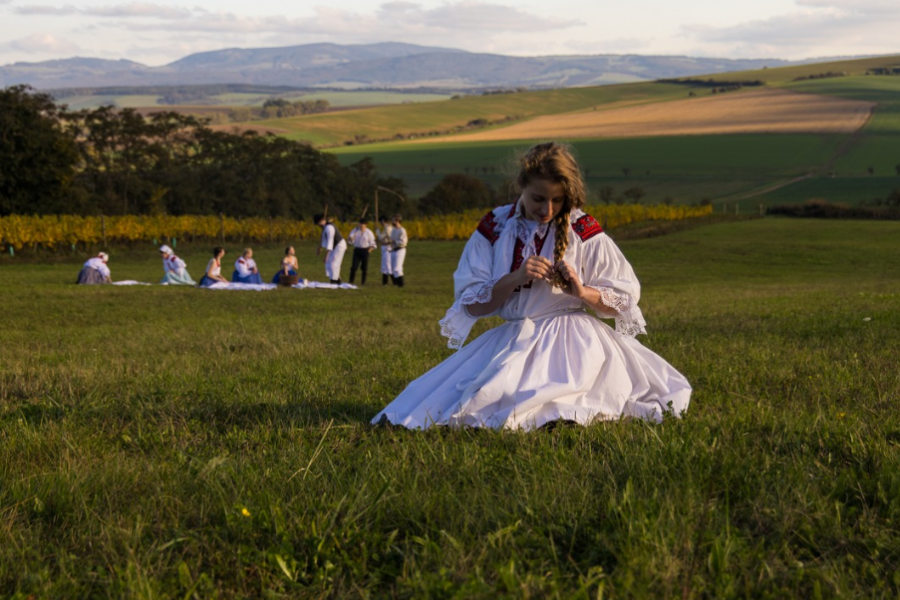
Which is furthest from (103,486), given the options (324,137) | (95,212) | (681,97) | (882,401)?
(681,97)

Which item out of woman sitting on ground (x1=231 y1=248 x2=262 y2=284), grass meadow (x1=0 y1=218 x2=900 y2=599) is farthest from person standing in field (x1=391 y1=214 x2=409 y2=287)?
grass meadow (x1=0 y1=218 x2=900 y2=599)

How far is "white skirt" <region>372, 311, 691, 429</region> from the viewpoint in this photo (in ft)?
16.7

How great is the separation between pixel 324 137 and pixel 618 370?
140929 mm

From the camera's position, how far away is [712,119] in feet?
437

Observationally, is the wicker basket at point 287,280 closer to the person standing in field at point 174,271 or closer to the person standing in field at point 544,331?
the person standing in field at point 174,271

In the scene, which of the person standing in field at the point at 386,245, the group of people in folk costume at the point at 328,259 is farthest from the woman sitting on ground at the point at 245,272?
the person standing in field at the point at 386,245

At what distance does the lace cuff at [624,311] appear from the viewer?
18.2ft

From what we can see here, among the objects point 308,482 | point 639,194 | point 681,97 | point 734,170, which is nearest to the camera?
point 308,482

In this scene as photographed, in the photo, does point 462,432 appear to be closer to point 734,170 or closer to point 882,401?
point 882,401

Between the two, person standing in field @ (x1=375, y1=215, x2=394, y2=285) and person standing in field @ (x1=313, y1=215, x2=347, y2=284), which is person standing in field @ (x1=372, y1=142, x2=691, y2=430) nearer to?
person standing in field @ (x1=313, y1=215, x2=347, y2=284)

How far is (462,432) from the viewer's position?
5016 mm

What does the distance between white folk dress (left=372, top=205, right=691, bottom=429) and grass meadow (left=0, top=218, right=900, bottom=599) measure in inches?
8.3

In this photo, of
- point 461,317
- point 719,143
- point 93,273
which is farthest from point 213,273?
point 719,143

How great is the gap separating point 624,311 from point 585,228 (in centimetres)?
57
